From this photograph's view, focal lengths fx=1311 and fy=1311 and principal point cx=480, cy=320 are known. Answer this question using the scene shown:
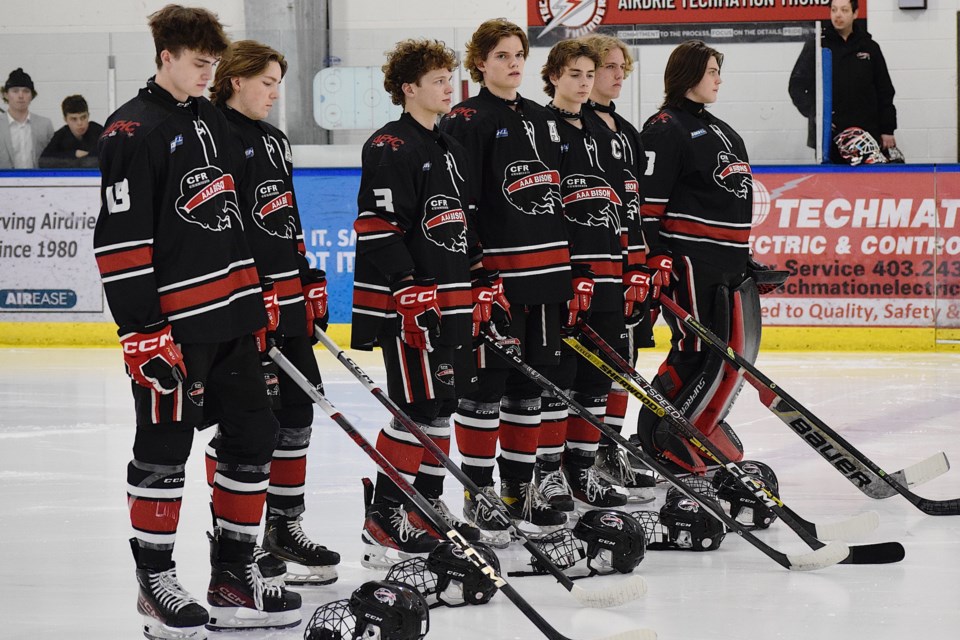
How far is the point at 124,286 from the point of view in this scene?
243 cm

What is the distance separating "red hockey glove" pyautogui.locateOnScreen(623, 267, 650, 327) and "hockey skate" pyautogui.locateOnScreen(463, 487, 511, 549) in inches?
28.4

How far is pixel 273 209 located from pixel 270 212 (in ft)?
0.04

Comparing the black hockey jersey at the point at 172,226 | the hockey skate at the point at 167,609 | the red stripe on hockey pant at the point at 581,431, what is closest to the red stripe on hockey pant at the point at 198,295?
the black hockey jersey at the point at 172,226

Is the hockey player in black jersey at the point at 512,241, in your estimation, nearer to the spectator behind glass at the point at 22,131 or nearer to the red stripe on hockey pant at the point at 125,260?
the red stripe on hockey pant at the point at 125,260

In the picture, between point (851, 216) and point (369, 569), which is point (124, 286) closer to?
point (369, 569)

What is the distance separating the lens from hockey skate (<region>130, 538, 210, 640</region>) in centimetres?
248

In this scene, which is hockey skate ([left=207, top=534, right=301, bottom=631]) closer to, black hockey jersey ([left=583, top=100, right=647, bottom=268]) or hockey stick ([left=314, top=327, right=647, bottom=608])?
hockey stick ([left=314, top=327, right=647, bottom=608])

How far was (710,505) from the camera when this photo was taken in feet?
10.3

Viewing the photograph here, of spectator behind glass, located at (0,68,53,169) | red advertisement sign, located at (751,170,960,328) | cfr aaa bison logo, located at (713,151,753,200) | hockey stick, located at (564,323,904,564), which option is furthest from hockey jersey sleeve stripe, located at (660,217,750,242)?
spectator behind glass, located at (0,68,53,169)

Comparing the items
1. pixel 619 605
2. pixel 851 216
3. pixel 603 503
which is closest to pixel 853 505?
pixel 603 503

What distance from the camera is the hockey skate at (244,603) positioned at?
8.66 feet

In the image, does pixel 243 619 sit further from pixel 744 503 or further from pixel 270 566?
pixel 744 503

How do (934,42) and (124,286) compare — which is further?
(934,42)

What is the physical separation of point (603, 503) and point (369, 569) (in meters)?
0.89
